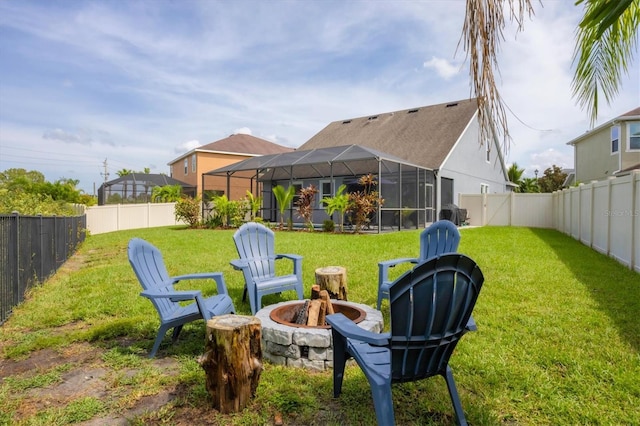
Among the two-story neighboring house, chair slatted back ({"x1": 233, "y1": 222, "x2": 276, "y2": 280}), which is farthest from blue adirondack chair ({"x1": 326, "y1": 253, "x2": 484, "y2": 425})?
the two-story neighboring house

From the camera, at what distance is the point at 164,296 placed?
336 centimetres

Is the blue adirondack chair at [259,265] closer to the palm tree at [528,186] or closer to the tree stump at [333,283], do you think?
the tree stump at [333,283]

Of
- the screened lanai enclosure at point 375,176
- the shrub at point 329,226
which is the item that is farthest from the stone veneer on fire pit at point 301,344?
the shrub at point 329,226

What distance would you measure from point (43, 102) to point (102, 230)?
6907mm

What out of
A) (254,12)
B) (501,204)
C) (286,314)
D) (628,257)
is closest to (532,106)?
(286,314)

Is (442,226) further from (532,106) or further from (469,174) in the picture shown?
(469,174)

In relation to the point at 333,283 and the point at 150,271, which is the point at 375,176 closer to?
the point at 333,283

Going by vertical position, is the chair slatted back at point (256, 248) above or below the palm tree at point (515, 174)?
below

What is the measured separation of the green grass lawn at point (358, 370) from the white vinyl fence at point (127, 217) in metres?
14.1

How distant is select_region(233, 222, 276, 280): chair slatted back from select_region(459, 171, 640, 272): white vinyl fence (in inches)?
252

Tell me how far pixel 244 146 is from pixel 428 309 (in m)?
29.2

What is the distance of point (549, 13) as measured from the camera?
1735 millimetres

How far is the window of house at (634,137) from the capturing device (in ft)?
56.7

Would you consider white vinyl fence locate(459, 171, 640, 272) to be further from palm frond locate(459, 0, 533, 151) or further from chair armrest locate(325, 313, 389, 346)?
palm frond locate(459, 0, 533, 151)
